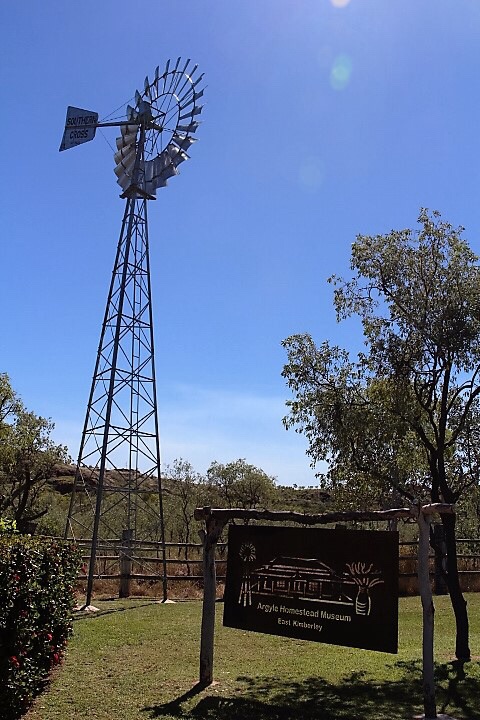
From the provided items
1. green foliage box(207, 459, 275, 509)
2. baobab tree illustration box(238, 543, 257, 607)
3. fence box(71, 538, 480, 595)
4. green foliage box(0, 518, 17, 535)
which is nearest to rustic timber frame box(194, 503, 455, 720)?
baobab tree illustration box(238, 543, 257, 607)

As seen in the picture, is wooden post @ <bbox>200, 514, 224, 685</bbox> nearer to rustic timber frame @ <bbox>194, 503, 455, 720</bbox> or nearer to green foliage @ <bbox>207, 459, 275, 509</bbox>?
rustic timber frame @ <bbox>194, 503, 455, 720</bbox>

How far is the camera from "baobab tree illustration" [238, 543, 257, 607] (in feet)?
29.1

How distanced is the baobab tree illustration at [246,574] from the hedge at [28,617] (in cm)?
245

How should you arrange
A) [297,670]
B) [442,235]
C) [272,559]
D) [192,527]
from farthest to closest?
[192,527] → [442,235] → [297,670] → [272,559]

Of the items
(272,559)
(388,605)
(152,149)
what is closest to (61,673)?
(272,559)

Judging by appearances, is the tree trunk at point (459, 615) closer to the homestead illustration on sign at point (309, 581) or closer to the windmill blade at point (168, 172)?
the homestead illustration on sign at point (309, 581)

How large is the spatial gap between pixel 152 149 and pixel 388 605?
558 inches

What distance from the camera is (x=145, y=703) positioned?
25.1 ft

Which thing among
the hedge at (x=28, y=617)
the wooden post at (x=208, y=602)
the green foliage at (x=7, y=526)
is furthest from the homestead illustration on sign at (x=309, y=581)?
the green foliage at (x=7, y=526)

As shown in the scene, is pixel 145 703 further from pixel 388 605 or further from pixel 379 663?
pixel 379 663

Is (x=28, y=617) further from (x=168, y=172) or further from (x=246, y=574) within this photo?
(x=168, y=172)

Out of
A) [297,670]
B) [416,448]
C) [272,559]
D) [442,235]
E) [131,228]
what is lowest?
[297,670]

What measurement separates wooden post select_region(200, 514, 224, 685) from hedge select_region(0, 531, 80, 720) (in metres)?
1.92

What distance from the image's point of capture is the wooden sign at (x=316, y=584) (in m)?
7.80
